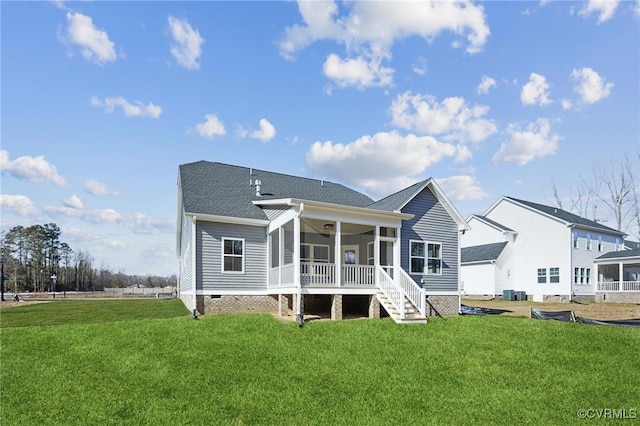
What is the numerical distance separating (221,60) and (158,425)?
12679mm

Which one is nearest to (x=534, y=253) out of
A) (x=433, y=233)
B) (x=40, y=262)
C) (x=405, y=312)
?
(x=433, y=233)

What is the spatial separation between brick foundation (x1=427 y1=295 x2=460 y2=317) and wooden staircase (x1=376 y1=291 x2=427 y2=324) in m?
2.21

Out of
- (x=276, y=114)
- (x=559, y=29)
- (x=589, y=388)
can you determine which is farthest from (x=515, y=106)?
(x=589, y=388)

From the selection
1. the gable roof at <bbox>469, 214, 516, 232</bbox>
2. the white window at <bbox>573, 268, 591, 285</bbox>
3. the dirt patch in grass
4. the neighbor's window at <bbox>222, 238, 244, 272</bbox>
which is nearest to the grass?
the neighbor's window at <bbox>222, 238, 244, 272</bbox>

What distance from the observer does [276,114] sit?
18.9 m

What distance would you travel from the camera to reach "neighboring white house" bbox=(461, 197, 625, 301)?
101ft

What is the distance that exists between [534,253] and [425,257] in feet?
66.5

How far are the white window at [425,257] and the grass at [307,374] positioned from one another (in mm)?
4424

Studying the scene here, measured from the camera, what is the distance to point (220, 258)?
1548 centimetres

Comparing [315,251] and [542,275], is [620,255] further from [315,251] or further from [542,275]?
[315,251]

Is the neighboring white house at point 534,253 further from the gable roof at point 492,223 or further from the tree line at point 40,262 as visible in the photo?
the tree line at point 40,262

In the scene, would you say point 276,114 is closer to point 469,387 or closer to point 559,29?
point 559,29

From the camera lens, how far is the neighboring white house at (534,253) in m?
30.7

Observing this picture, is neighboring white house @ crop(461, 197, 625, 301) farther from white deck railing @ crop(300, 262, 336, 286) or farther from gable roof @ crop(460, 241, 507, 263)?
white deck railing @ crop(300, 262, 336, 286)
